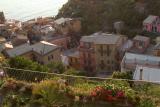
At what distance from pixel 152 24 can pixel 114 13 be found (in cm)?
496

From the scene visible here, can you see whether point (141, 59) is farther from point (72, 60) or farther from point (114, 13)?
point (114, 13)

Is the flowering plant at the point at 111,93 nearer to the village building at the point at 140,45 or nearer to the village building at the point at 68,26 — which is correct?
the village building at the point at 140,45

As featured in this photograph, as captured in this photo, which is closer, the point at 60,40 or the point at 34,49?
the point at 34,49

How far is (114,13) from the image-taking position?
36531 mm

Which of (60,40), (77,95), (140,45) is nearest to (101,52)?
(140,45)

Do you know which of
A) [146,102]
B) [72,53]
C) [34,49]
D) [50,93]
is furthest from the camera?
[72,53]

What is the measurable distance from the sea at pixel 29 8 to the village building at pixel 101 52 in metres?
18.9

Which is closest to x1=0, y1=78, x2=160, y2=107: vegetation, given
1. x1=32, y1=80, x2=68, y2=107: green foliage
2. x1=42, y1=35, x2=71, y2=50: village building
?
x1=32, y1=80, x2=68, y2=107: green foliage

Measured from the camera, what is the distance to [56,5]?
52125 mm

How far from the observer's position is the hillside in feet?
115

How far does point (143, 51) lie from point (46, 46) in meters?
8.05

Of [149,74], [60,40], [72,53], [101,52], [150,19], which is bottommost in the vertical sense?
[72,53]

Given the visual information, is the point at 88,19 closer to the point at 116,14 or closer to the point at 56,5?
the point at 116,14

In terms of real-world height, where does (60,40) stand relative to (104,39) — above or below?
below
